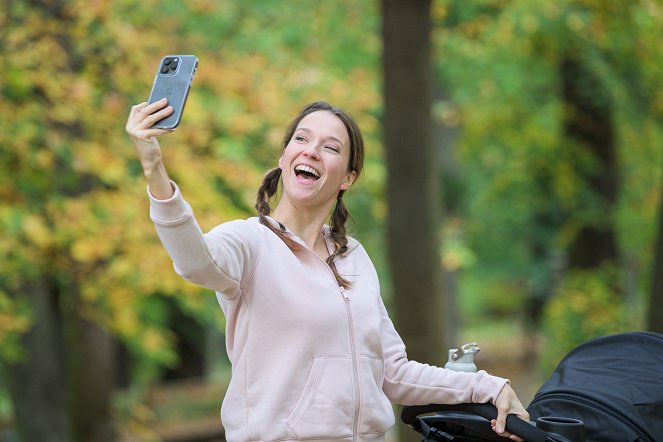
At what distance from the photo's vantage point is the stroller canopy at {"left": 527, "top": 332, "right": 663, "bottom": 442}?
3.58 meters

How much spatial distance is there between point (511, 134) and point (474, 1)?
20.3 ft

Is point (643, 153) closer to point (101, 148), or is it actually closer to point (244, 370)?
point (101, 148)

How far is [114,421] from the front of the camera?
11156 millimetres

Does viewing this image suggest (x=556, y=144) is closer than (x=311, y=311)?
No

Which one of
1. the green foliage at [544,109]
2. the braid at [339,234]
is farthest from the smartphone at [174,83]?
the green foliage at [544,109]

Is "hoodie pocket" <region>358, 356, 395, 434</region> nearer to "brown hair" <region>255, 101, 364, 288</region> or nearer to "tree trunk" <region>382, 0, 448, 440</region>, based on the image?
"brown hair" <region>255, 101, 364, 288</region>

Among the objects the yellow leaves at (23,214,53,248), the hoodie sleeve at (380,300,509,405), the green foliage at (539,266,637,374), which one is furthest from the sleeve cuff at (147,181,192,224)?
the green foliage at (539,266,637,374)

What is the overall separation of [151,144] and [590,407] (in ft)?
6.21

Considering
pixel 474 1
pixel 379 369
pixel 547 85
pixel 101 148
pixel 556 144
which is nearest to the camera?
pixel 379 369

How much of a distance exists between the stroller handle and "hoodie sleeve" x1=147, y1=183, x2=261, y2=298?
875 mm

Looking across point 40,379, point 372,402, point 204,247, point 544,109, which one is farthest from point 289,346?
point 544,109

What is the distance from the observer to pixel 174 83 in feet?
9.17

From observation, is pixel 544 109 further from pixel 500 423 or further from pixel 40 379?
pixel 500 423

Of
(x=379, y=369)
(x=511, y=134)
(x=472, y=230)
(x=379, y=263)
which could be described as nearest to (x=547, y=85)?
(x=511, y=134)
